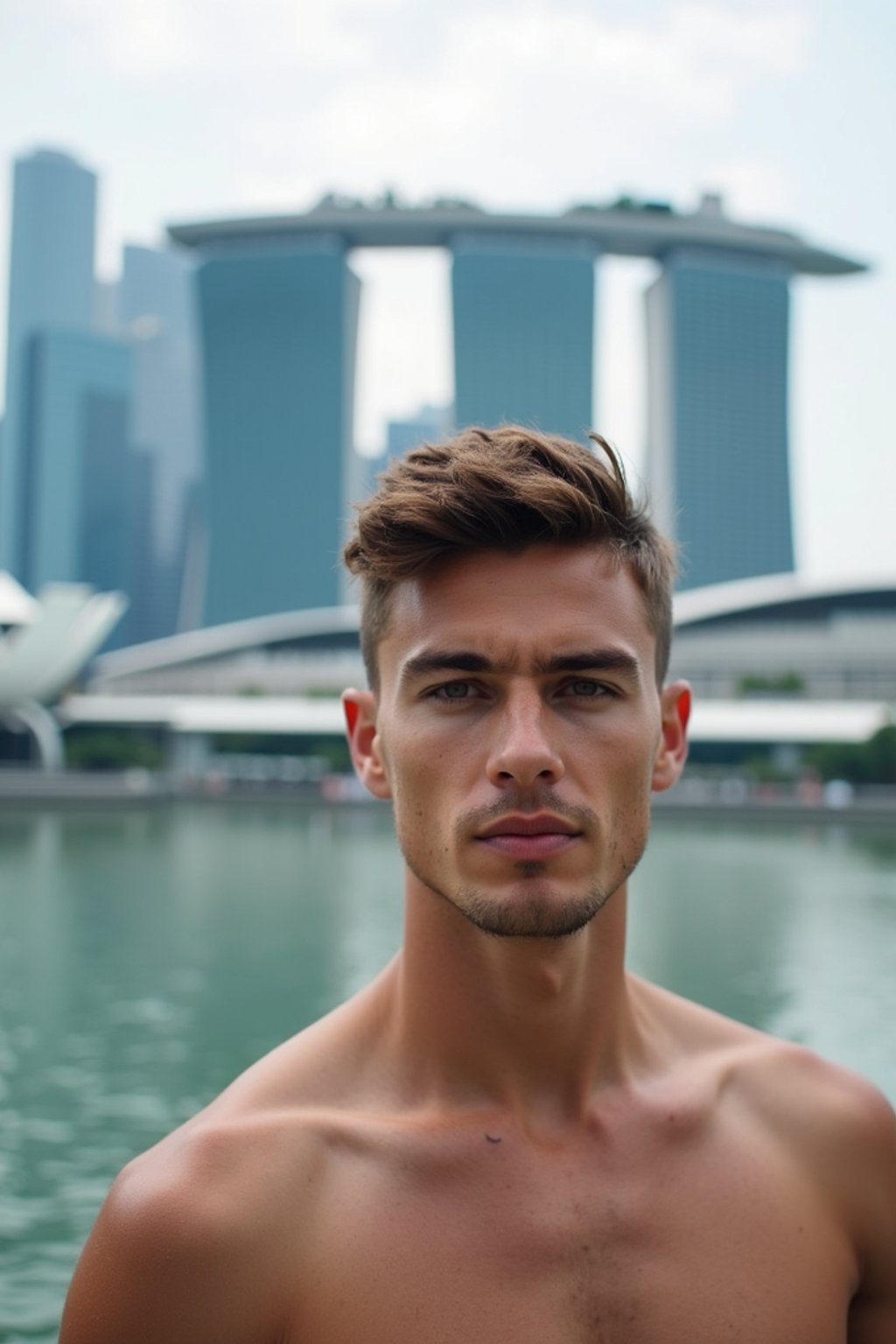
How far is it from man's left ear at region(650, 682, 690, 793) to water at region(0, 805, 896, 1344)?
3679mm

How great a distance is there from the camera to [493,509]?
130cm

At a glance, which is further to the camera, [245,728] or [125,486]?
[125,486]

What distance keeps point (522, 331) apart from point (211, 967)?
241 ft

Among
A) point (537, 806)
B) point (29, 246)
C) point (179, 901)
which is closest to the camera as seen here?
point (537, 806)

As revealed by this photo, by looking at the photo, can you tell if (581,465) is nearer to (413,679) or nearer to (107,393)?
(413,679)

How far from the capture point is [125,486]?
11106cm

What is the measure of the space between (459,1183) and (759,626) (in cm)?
4625

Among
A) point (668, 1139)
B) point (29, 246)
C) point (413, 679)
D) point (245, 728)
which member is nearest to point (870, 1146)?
point (668, 1139)

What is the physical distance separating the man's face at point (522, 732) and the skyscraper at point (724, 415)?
75.0m

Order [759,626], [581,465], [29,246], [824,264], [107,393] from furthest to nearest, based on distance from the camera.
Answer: [29,246] < [107,393] < [824,264] < [759,626] < [581,465]

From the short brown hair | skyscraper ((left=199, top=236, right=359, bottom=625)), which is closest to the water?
the short brown hair

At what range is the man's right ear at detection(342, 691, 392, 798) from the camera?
1.47 metres

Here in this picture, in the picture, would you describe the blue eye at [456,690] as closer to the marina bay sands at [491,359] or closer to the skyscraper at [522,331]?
the marina bay sands at [491,359]

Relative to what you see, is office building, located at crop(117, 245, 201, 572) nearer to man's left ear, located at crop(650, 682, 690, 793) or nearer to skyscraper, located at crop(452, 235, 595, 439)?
skyscraper, located at crop(452, 235, 595, 439)
